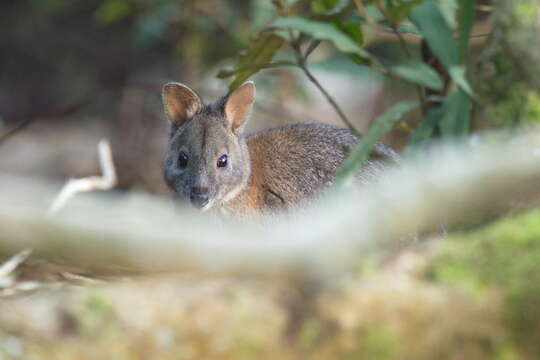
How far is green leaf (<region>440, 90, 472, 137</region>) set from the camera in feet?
12.2

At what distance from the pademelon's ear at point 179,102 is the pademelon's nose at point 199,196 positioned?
0.64 meters

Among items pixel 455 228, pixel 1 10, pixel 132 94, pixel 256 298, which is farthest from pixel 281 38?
pixel 1 10

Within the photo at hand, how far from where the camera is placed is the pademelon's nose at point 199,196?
173 inches

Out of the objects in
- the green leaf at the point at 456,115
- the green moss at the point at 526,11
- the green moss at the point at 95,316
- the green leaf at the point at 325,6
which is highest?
the green leaf at the point at 325,6

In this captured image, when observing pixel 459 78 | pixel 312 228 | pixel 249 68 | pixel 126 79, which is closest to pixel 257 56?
pixel 249 68

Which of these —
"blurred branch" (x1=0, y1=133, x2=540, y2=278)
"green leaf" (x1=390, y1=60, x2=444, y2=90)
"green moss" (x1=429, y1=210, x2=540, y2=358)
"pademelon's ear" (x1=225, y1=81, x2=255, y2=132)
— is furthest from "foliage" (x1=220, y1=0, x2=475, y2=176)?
"green moss" (x1=429, y1=210, x2=540, y2=358)

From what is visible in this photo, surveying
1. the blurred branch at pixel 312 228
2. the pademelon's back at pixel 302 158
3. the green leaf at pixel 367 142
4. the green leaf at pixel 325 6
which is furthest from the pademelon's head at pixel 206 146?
the blurred branch at pixel 312 228

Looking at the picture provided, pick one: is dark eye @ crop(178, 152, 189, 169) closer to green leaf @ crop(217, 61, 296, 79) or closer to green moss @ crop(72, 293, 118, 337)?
green leaf @ crop(217, 61, 296, 79)

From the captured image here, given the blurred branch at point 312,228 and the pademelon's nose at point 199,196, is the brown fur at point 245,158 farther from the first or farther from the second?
the blurred branch at point 312,228

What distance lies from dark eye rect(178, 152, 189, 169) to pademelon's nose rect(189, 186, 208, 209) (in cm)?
27

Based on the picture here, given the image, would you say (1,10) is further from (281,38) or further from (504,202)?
(504,202)

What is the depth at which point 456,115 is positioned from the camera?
3.78m

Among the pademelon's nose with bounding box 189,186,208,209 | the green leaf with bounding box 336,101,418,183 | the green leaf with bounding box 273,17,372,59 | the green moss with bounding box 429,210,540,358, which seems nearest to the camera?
the green moss with bounding box 429,210,540,358

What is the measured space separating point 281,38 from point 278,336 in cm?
244
